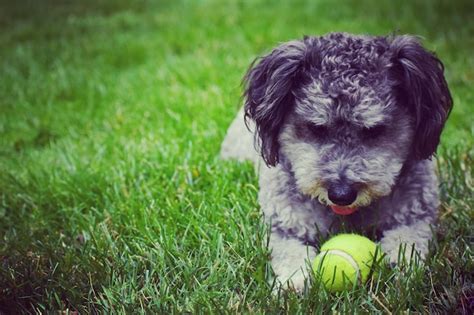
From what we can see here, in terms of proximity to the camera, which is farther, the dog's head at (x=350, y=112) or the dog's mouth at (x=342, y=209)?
the dog's mouth at (x=342, y=209)

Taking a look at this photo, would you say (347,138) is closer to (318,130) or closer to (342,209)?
(318,130)

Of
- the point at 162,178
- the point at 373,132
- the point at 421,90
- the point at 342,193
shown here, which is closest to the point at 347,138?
the point at 373,132

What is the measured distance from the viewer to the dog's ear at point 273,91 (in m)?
3.21

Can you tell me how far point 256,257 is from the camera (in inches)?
125

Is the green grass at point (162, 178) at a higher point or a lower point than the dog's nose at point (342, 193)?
lower

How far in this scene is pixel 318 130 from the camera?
3.12 metres

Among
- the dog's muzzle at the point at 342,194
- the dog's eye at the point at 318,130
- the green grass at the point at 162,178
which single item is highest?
the dog's eye at the point at 318,130

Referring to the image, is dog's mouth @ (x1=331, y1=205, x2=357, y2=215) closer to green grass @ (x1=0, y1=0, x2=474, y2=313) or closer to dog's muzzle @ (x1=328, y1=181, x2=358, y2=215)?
dog's muzzle @ (x1=328, y1=181, x2=358, y2=215)

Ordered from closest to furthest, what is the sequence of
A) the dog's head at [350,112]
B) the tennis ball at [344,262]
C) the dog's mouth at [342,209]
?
the tennis ball at [344,262] < the dog's head at [350,112] < the dog's mouth at [342,209]

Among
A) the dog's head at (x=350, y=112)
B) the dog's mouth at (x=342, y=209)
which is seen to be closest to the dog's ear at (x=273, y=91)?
the dog's head at (x=350, y=112)

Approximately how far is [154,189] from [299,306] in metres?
1.72

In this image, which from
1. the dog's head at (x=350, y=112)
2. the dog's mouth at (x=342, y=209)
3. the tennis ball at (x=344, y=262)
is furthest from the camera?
the dog's mouth at (x=342, y=209)

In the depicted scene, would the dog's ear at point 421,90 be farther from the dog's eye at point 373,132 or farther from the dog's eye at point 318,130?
the dog's eye at point 318,130

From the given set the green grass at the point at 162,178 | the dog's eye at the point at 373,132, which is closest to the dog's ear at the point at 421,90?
the dog's eye at the point at 373,132
